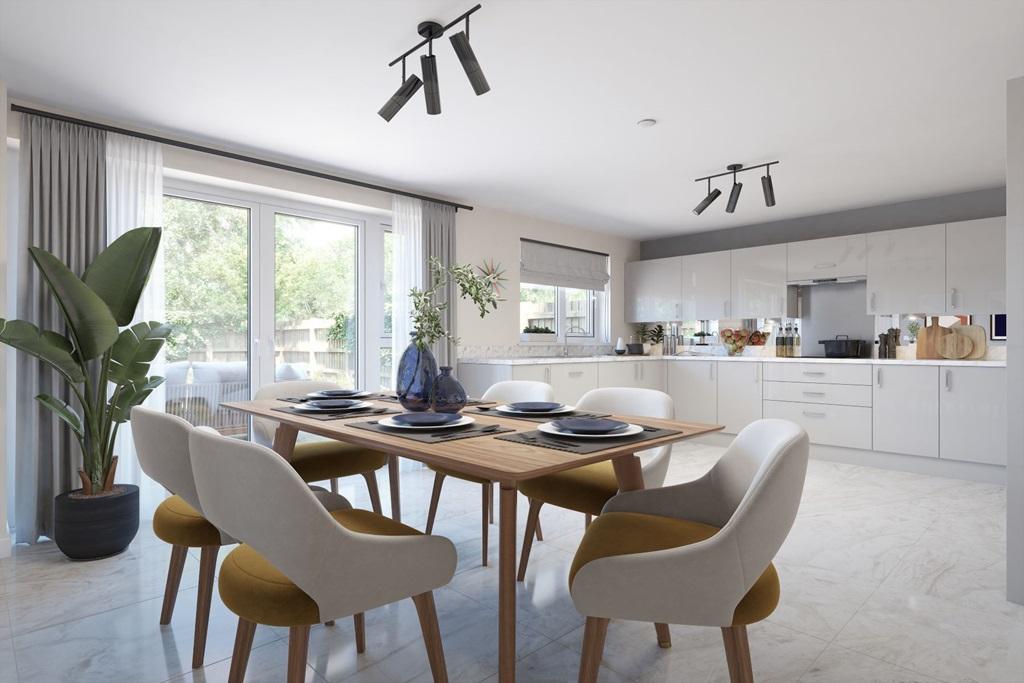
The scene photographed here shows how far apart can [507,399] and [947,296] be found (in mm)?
3804

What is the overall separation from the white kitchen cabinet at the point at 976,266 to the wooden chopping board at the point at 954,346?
28cm

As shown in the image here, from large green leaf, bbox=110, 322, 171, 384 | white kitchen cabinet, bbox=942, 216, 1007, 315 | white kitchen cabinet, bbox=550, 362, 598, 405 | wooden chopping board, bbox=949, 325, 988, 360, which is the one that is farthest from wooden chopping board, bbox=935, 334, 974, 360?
large green leaf, bbox=110, 322, 171, 384

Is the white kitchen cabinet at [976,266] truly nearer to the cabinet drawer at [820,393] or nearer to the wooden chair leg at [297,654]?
the cabinet drawer at [820,393]

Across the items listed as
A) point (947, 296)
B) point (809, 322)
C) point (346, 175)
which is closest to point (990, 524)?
point (947, 296)

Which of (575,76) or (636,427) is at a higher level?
(575,76)

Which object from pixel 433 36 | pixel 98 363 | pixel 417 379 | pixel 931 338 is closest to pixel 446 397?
pixel 417 379

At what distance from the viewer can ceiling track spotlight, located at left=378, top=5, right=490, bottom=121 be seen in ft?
6.57

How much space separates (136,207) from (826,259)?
17.3 feet

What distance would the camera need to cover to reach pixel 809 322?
5.47 m

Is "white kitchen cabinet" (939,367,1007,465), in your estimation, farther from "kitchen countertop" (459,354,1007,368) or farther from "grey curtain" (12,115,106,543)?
"grey curtain" (12,115,106,543)

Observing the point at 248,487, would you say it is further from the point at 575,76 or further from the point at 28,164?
the point at 28,164

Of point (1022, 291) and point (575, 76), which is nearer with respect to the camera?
point (1022, 291)

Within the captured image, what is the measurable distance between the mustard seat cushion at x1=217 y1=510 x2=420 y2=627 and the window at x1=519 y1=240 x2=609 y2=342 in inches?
167

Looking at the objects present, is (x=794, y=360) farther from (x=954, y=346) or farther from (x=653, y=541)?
(x=653, y=541)
